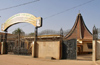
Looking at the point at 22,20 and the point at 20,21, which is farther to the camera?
the point at 20,21

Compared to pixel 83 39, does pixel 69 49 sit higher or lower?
lower

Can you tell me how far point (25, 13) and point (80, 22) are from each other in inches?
398

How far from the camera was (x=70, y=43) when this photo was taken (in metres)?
11.0

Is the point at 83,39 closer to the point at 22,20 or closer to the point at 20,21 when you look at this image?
the point at 22,20

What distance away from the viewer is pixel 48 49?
12.0 metres

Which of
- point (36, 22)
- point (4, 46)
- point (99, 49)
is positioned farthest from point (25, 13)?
point (99, 49)

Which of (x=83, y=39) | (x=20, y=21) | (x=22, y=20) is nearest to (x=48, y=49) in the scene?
(x=22, y=20)

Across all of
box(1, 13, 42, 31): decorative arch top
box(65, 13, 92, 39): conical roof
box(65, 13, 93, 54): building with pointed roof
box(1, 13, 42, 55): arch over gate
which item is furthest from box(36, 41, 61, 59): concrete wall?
box(65, 13, 92, 39): conical roof

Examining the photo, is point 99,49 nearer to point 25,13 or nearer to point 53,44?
point 53,44

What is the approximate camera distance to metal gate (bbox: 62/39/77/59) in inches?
422

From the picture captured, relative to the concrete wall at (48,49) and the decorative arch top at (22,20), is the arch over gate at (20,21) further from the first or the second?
the concrete wall at (48,49)

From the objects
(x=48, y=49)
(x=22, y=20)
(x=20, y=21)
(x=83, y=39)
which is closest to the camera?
(x=48, y=49)

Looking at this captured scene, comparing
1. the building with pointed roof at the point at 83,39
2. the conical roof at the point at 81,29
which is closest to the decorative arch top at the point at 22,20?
the building with pointed roof at the point at 83,39

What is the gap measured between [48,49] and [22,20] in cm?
541
